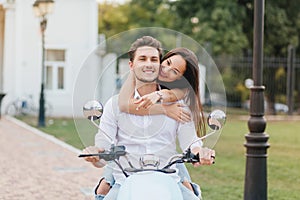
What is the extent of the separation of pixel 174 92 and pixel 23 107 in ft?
78.5

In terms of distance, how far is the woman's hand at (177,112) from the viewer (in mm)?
3814

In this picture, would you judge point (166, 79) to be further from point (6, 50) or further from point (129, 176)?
point (6, 50)

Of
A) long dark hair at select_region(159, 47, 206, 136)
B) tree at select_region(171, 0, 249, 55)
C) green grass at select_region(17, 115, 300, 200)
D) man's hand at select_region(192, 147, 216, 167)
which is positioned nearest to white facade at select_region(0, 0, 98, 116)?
tree at select_region(171, 0, 249, 55)

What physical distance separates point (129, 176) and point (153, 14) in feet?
139

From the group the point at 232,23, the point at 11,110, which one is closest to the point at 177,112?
the point at 11,110

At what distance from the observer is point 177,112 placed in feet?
12.6

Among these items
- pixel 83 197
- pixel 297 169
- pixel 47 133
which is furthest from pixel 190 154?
pixel 47 133

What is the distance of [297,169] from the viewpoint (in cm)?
1210

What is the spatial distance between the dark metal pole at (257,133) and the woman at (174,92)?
3.05 metres

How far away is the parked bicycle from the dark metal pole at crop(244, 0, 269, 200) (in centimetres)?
2059

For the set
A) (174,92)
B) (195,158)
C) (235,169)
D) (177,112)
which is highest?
(174,92)

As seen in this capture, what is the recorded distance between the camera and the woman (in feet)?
12.4

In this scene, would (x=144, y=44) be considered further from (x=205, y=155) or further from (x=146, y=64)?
(x=205, y=155)

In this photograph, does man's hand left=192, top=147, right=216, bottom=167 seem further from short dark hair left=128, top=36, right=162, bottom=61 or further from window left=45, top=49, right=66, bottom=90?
window left=45, top=49, right=66, bottom=90
